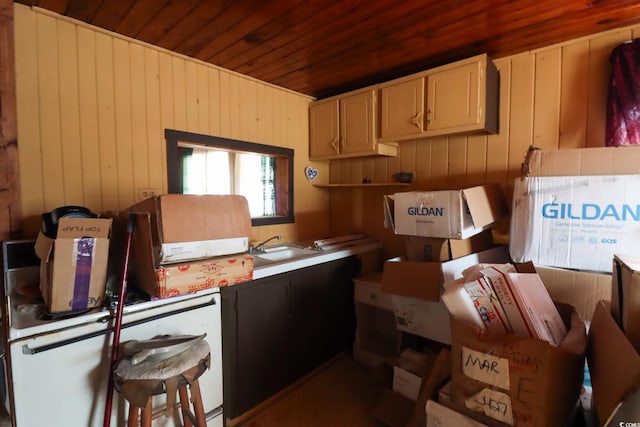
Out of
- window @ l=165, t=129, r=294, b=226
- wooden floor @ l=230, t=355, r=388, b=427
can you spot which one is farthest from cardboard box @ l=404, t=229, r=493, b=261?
window @ l=165, t=129, r=294, b=226

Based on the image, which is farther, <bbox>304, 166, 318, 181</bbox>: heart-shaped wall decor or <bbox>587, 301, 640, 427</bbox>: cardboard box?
<bbox>304, 166, 318, 181</bbox>: heart-shaped wall decor

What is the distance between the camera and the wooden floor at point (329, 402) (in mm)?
1783

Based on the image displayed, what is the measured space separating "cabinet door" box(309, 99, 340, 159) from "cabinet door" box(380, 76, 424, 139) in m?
0.46

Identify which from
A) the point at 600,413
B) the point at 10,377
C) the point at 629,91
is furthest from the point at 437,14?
the point at 10,377

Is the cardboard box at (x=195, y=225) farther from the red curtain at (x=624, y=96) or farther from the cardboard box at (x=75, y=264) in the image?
the red curtain at (x=624, y=96)

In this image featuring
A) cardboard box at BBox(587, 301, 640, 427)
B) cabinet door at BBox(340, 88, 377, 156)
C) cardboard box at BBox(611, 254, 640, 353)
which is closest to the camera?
cardboard box at BBox(587, 301, 640, 427)

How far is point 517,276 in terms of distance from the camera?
1146 mm

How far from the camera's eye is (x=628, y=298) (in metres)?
0.92

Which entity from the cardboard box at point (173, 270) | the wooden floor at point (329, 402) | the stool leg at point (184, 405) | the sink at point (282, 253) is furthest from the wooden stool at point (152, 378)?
the sink at point (282, 253)

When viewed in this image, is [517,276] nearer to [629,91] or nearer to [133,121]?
[629,91]

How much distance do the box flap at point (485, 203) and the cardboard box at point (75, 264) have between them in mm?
1744

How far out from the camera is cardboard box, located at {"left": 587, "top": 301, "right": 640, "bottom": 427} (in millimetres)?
770

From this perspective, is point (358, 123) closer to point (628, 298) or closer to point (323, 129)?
point (323, 129)

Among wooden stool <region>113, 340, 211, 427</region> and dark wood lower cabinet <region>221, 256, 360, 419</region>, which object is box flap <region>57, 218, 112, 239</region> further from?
dark wood lower cabinet <region>221, 256, 360, 419</region>
